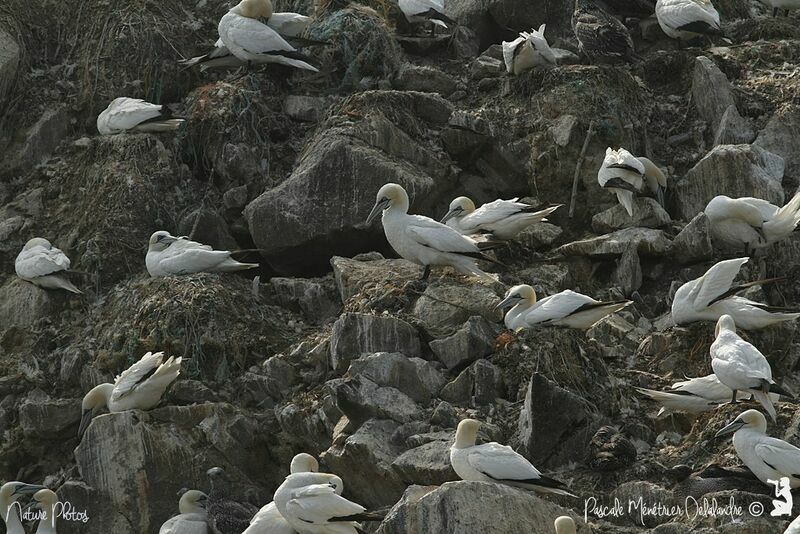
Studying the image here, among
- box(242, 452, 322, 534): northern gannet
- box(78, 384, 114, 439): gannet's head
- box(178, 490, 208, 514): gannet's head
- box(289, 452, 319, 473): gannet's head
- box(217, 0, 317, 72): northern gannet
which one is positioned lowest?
box(178, 490, 208, 514): gannet's head

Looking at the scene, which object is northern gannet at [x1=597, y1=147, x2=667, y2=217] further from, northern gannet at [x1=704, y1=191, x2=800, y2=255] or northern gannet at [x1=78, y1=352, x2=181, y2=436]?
northern gannet at [x1=78, y1=352, x2=181, y2=436]

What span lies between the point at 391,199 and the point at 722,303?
3.22 metres

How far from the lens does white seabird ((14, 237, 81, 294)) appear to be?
1820cm

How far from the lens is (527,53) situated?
19.4 metres

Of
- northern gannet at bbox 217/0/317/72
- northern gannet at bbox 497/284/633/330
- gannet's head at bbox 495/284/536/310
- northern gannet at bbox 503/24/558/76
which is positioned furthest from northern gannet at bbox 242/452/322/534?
northern gannet at bbox 217/0/317/72

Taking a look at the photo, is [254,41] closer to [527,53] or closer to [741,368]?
[527,53]

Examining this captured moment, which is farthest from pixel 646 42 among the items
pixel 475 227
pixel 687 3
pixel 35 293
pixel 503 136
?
pixel 35 293

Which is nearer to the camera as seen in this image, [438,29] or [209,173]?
[209,173]

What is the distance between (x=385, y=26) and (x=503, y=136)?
8.14 ft

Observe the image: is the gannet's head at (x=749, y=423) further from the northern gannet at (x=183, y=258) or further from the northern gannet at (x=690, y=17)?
the northern gannet at (x=690, y=17)

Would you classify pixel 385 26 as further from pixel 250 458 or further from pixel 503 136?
pixel 250 458

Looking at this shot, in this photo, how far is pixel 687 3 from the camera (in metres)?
19.8

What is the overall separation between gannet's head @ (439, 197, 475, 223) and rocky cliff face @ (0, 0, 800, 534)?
643mm

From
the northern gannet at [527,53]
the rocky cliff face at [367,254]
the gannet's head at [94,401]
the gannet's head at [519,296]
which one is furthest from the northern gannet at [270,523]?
the northern gannet at [527,53]
